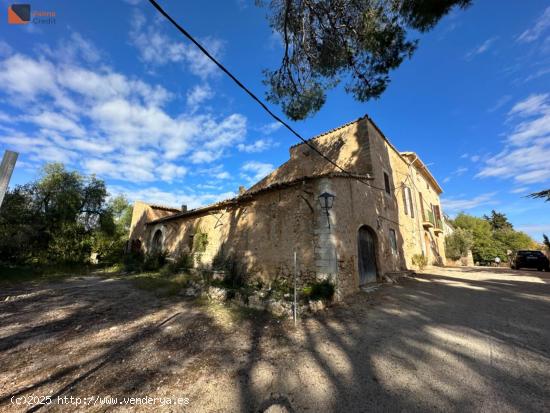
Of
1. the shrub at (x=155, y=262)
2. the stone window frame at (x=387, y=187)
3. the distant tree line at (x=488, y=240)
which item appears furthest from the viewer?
the distant tree line at (x=488, y=240)

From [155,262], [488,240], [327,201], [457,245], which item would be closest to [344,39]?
[327,201]

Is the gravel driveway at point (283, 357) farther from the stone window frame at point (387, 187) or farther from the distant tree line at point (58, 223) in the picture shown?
the distant tree line at point (58, 223)

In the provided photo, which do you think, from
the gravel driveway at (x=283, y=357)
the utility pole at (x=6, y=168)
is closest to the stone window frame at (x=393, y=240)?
the gravel driveway at (x=283, y=357)

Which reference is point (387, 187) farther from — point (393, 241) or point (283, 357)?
point (283, 357)

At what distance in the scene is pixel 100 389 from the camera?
10.0ft

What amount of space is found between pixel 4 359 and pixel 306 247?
6.72m

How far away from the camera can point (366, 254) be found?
938cm

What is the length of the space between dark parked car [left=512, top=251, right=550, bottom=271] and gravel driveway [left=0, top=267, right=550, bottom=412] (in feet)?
40.7

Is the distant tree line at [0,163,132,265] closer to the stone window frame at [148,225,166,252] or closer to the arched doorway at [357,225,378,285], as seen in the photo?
the stone window frame at [148,225,166,252]

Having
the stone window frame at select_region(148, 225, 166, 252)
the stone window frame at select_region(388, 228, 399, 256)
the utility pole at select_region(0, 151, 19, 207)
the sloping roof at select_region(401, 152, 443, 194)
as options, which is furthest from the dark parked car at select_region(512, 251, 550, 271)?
the stone window frame at select_region(148, 225, 166, 252)

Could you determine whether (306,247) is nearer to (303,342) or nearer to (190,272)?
(303,342)

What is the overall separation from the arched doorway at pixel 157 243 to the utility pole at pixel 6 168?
15.0m

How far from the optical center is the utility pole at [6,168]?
208 cm

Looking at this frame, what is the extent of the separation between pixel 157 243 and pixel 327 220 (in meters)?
13.6
